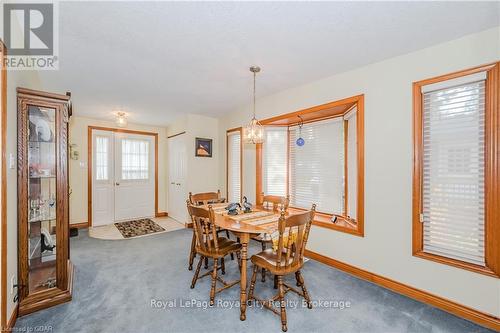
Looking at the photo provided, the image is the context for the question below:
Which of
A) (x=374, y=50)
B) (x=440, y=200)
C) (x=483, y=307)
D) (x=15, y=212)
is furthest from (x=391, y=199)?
(x=15, y=212)

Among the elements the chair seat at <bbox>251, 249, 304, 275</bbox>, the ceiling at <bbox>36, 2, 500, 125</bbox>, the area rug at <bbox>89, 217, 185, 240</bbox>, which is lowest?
the area rug at <bbox>89, 217, 185, 240</bbox>

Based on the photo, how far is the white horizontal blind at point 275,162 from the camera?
156 inches

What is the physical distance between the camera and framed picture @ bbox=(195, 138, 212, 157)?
4.83 meters

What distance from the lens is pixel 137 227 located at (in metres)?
4.86

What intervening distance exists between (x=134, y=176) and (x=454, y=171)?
597 cm

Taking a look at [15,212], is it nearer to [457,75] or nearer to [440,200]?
[440,200]

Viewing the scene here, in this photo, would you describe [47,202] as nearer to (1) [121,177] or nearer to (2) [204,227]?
(2) [204,227]

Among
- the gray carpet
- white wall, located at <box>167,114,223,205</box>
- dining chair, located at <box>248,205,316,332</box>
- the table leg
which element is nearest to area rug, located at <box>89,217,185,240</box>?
white wall, located at <box>167,114,223,205</box>

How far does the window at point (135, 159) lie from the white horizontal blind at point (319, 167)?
3893mm

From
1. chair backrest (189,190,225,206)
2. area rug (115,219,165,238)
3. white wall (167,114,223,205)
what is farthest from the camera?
white wall (167,114,223,205)

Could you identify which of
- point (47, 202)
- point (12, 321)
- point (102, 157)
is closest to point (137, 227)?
point (102, 157)

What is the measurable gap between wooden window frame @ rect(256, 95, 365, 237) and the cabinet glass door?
2779 mm

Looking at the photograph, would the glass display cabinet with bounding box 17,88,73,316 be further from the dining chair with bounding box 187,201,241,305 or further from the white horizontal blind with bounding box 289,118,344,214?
the white horizontal blind with bounding box 289,118,344,214

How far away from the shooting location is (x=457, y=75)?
2.00 metres
